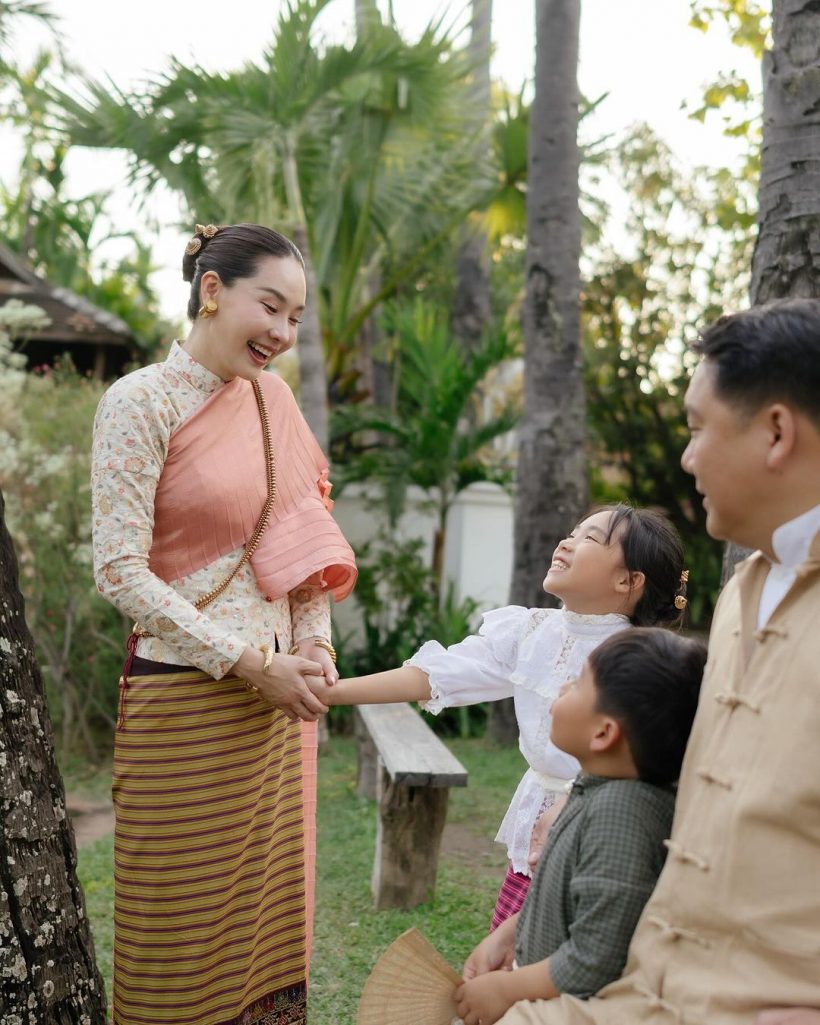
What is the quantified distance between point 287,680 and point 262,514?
0.41 meters

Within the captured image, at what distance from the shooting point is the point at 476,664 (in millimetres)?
2582

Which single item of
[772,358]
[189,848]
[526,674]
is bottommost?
[189,848]

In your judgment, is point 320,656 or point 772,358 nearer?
point 772,358

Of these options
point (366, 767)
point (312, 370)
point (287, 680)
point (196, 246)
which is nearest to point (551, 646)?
point (287, 680)

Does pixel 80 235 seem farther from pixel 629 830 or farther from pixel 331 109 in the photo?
pixel 629 830

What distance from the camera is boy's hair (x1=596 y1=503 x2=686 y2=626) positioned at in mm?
2492

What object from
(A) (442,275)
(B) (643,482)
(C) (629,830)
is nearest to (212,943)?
(C) (629,830)

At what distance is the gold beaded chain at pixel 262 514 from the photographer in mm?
2705

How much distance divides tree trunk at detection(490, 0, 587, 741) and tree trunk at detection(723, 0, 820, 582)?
4.13 meters

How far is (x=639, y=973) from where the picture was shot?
1662 millimetres

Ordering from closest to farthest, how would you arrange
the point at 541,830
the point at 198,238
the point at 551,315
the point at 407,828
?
the point at 541,830
the point at 198,238
the point at 407,828
the point at 551,315

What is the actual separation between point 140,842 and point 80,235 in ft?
72.1

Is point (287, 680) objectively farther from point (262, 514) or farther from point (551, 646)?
point (551, 646)

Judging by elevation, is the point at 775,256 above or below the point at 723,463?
above
